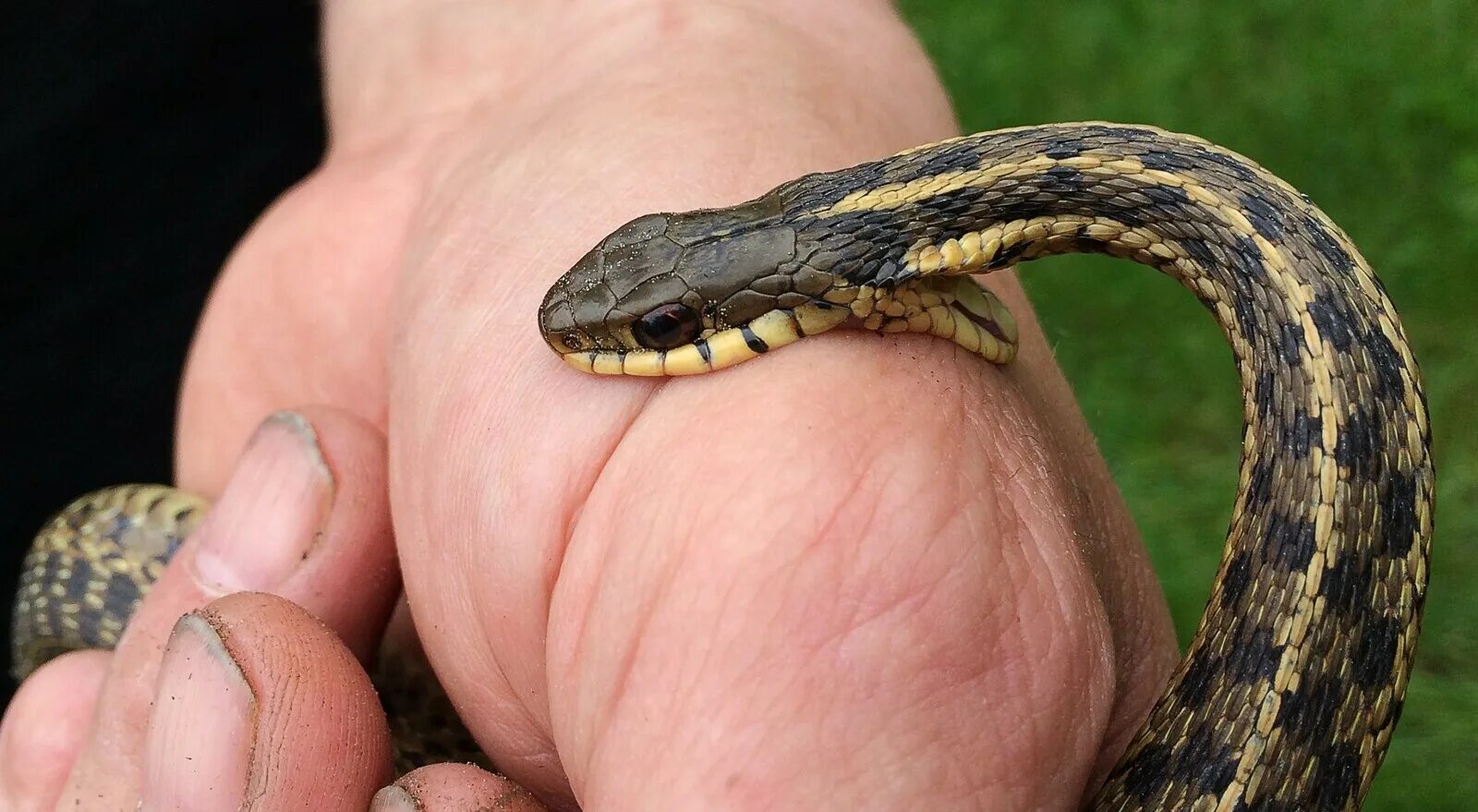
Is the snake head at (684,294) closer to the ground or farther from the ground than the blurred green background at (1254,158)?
closer to the ground

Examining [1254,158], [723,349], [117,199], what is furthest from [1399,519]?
[1254,158]

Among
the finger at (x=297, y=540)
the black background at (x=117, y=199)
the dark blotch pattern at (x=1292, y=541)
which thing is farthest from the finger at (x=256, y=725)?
the black background at (x=117, y=199)

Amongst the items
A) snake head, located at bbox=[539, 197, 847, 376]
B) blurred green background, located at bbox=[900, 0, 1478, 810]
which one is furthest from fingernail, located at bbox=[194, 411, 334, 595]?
blurred green background, located at bbox=[900, 0, 1478, 810]

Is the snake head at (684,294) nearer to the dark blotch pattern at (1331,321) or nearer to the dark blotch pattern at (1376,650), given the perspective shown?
the dark blotch pattern at (1331,321)

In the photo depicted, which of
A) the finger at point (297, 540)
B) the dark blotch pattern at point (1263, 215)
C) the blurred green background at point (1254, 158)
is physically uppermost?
the blurred green background at point (1254, 158)

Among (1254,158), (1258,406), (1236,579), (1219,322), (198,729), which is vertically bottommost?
(198,729)

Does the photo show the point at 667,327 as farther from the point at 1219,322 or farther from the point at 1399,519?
the point at 1399,519
